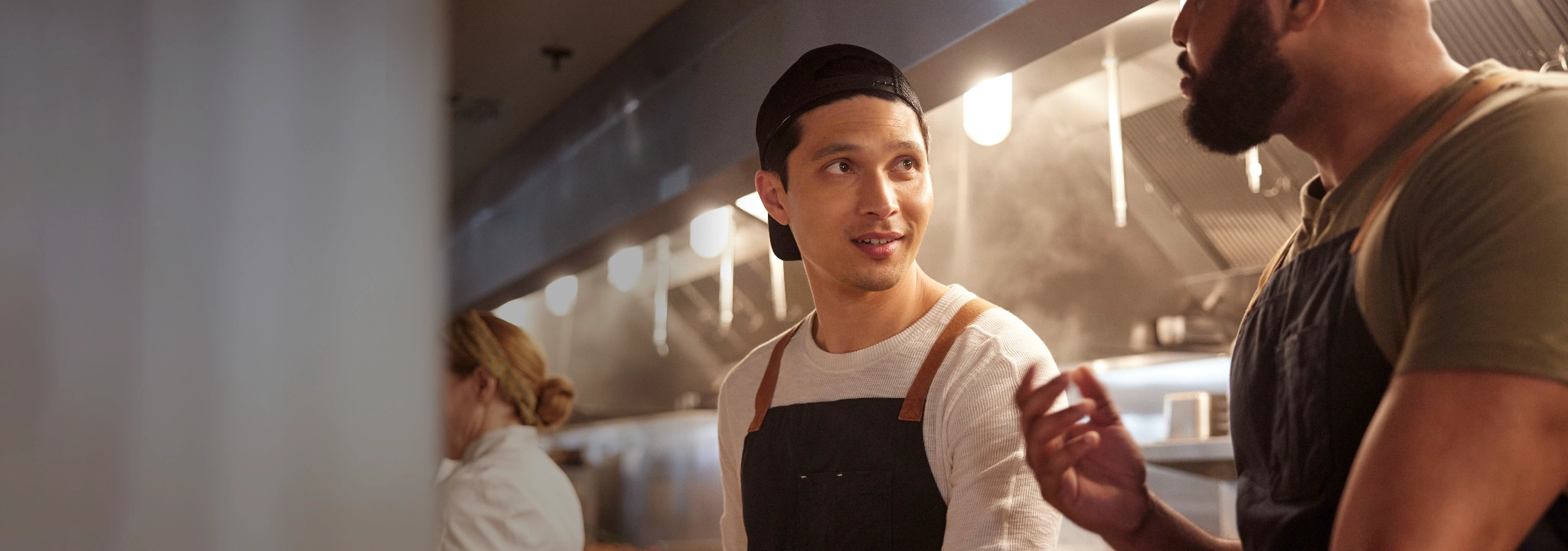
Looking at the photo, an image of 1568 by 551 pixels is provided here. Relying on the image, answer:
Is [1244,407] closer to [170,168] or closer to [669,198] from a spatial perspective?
[170,168]

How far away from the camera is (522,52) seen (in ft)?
12.0

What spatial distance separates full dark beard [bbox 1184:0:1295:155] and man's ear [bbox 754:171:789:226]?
0.60 m

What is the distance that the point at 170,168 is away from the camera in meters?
2.07

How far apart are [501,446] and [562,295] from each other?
541 centimetres

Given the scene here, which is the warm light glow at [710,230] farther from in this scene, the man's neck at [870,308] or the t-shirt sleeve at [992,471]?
the t-shirt sleeve at [992,471]

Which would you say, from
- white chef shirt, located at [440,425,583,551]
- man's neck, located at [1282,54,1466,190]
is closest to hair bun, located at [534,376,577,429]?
white chef shirt, located at [440,425,583,551]

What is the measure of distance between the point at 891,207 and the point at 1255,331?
493mm

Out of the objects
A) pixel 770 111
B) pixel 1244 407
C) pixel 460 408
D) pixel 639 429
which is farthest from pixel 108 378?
pixel 639 429

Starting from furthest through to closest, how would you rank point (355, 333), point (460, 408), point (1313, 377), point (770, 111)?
point (355, 333)
point (460, 408)
point (770, 111)
point (1313, 377)

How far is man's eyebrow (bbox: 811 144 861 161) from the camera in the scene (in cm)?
143

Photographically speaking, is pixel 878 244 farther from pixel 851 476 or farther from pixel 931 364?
pixel 851 476

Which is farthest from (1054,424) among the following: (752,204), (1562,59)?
(1562,59)

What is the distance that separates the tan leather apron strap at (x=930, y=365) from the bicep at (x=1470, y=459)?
0.63 meters

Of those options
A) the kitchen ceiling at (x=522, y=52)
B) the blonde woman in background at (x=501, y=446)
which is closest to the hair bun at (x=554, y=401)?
the blonde woman in background at (x=501, y=446)
